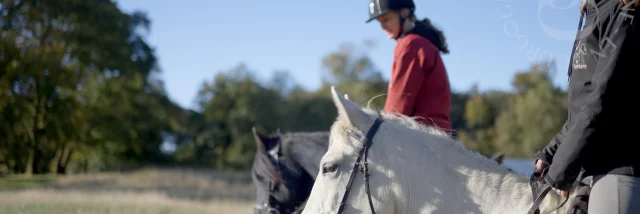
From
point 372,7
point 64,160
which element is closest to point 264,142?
point 372,7

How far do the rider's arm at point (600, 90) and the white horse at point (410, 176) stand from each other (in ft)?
1.16

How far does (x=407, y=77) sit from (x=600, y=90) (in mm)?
1941

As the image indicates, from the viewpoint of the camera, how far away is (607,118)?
1997mm

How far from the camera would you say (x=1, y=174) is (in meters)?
29.6

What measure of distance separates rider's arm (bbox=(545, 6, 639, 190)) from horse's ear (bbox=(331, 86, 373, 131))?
2.78ft

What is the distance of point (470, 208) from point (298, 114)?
1846 inches

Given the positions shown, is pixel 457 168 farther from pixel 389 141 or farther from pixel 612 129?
pixel 612 129

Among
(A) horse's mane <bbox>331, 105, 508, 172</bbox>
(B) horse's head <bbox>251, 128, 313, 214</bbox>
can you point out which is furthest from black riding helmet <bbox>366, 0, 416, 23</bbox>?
(A) horse's mane <bbox>331, 105, 508, 172</bbox>

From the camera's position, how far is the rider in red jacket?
12.7ft

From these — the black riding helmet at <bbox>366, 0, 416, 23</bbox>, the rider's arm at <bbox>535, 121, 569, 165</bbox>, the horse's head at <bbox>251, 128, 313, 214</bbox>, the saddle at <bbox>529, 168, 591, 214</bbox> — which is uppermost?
the black riding helmet at <bbox>366, 0, 416, 23</bbox>

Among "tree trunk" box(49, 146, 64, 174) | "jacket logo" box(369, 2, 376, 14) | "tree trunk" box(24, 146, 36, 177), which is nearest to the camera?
"jacket logo" box(369, 2, 376, 14)

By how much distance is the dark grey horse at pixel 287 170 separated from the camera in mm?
4730

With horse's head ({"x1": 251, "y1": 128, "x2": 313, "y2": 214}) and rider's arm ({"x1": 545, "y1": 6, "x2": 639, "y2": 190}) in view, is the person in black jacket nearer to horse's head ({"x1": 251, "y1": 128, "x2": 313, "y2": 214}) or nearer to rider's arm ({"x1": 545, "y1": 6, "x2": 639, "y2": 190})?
rider's arm ({"x1": 545, "y1": 6, "x2": 639, "y2": 190})

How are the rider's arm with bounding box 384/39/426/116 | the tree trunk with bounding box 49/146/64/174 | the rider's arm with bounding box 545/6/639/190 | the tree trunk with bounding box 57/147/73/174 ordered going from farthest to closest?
1. the tree trunk with bounding box 57/147/73/174
2. the tree trunk with bounding box 49/146/64/174
3. the rider's arm with bounding box 384/39/426/116
4. the rider's arm with bounding box 545/6/639/190
